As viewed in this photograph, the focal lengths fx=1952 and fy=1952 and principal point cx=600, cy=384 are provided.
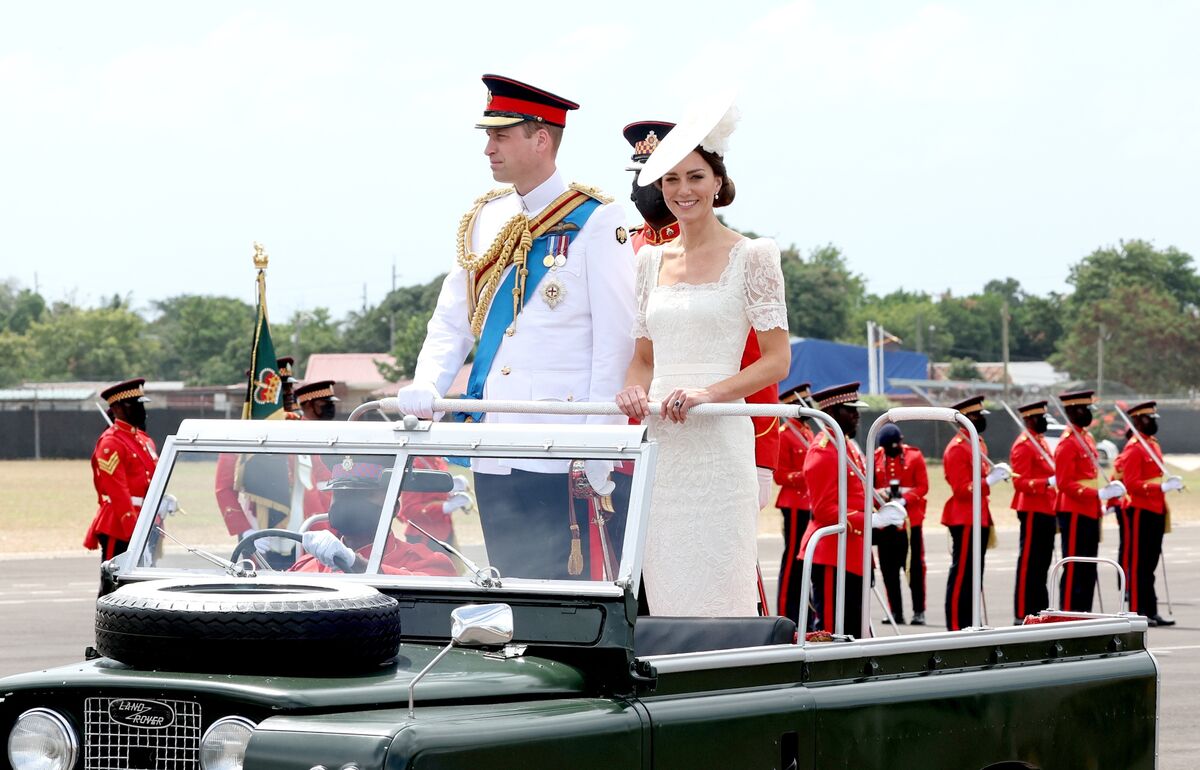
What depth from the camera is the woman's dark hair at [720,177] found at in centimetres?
589

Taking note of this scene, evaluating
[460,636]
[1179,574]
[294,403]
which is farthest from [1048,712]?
[1179,574]

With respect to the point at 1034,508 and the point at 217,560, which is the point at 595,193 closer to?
the point at 217,560

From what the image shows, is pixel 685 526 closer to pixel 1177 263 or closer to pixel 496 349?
pixel 496 349

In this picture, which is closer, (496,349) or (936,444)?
(496,349)

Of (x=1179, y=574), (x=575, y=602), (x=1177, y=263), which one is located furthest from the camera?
(x=1177, y=263)

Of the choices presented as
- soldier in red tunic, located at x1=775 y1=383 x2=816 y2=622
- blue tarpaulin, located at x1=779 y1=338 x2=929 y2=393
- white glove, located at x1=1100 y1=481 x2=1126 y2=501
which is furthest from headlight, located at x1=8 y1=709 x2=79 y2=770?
blue tarpaulin, located at x1=779 y1=338 x2=929 y2=393

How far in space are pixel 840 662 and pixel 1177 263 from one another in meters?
97.2

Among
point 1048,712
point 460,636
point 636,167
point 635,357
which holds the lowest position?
point 1048,712

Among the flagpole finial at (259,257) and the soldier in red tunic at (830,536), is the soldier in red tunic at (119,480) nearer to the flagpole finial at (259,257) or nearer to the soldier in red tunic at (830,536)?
the flagpole finial at (259,257)

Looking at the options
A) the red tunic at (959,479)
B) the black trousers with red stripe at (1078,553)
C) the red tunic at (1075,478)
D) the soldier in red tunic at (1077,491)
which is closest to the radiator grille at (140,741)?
the black trousers with red stripe at (1078,553)

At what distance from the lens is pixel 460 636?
166 inches

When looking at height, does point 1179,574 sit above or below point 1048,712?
below

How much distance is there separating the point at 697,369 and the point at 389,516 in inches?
52.4

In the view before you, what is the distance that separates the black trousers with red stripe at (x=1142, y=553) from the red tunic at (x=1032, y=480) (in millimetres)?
977
